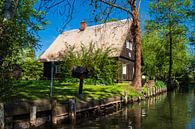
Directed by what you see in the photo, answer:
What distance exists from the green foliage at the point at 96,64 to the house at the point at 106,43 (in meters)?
2.72

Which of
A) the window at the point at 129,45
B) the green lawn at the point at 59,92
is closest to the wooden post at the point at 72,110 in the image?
the green lawn at the point at 59,92

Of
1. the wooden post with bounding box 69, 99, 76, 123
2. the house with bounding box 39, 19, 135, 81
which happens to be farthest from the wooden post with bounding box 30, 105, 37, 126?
the house with bounding box 39, 19, 135, 81

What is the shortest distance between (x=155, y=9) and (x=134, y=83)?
26.6m

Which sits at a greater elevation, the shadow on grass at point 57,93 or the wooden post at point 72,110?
the shadow on grass at point 57,93

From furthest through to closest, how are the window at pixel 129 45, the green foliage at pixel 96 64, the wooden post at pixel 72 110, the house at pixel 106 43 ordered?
the window at pixel 129 45, the house at pixel 106 43, the green foliage at pixel 96 64, the wooden post at pixel 72 110

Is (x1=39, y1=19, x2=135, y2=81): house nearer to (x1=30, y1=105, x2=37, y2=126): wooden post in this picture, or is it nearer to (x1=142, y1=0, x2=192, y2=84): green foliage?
(x1=142, y1=0, x2=192, y2=84): green foliage

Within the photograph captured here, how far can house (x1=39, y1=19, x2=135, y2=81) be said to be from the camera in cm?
3575

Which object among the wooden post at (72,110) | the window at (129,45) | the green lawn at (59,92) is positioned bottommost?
the wooden post at (72,110)

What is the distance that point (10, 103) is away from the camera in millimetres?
10727

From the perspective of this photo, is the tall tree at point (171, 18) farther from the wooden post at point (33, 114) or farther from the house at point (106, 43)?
the wooden post at point (33, 114)

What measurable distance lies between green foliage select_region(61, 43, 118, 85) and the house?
8.93 ft

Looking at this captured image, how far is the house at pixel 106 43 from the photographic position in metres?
35.8

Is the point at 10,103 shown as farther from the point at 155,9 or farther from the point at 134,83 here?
the point at 155,9

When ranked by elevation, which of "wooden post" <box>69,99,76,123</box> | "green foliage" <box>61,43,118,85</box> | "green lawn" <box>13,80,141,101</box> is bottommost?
"wooden post" <box>69,99,76,123</box>
